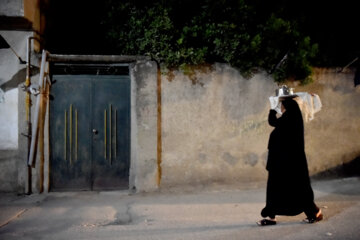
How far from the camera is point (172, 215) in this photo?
5.48 meters

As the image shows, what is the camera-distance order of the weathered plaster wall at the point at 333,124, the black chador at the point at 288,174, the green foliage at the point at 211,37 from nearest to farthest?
1. the black chador at the point at 288,174
2. the green foliage at the point at 211,37
3. the weathered plaster wall at the point at 333,124

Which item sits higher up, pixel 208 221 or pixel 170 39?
pixel 170 39

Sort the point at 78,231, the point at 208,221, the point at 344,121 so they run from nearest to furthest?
the point at 78,231
the point at 208,221
the point at 344,121

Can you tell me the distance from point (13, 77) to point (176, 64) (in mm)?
3693

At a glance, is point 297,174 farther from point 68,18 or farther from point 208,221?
point 68,18

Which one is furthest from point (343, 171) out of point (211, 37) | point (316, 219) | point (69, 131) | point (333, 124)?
point (69, 131)

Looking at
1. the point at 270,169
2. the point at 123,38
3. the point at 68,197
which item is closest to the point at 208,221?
the point at 270,169

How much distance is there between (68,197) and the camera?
6840mm

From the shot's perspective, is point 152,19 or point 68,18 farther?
point 68,18

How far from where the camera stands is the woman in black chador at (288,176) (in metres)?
4.70

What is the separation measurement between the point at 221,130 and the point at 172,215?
8.70 feet

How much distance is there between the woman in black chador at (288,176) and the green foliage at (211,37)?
291 cm

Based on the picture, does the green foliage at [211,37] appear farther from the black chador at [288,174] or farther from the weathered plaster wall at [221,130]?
the black chador at [288,174]

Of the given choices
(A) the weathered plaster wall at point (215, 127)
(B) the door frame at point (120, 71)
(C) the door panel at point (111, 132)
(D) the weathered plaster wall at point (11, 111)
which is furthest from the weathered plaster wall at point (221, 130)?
(D) the weathered plaster wall at point (11, 111)
